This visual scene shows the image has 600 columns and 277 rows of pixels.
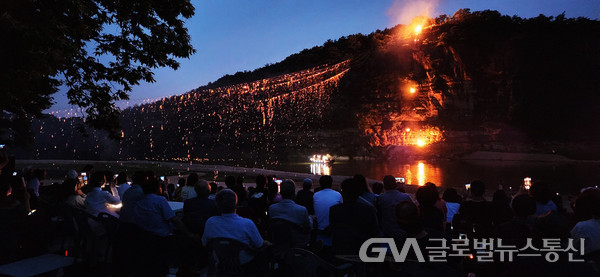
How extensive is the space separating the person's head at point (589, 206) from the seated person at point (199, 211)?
466cm

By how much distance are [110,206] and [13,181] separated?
14.0 feet

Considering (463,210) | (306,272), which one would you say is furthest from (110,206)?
(463,210)

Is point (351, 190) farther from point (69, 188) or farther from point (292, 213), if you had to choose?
point (69, 188)

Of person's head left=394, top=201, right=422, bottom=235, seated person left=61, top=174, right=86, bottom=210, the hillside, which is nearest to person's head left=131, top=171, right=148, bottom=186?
seated person left=61, top=174, right=86, bottom=210

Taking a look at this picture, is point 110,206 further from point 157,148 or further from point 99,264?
point 157,148

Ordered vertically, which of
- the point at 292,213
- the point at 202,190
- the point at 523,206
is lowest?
the point at 292,213

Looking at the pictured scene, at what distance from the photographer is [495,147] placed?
6938cm

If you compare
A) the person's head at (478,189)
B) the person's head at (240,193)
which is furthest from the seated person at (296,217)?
the person's head at (478,189)

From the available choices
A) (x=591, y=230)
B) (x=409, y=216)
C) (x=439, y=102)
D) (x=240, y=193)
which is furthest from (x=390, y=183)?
(x=439, y=102)

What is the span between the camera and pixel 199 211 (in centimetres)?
507

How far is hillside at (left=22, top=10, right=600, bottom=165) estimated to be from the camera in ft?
238

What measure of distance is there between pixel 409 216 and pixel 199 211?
9.98 ft

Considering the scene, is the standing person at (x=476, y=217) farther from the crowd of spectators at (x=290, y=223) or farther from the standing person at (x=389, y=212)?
the standing person at (x=389, y=212)

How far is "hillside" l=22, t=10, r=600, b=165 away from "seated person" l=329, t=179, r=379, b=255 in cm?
5944
